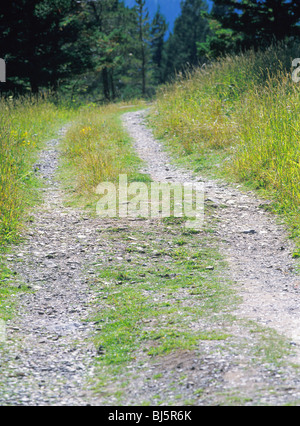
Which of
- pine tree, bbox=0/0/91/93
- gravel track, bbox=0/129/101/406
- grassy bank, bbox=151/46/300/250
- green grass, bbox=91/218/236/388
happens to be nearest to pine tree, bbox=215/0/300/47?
grassy bank, bbox=151/46/300/250

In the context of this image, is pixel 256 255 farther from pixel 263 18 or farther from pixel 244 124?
pixel 263 18

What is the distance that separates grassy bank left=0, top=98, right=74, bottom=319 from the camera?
215 inches

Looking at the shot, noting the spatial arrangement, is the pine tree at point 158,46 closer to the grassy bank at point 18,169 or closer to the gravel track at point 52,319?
the grassy bank at point 18,169

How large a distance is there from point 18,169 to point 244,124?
14.3ft

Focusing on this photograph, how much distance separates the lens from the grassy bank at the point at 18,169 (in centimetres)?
547

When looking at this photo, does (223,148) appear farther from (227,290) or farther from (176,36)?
(176,36)

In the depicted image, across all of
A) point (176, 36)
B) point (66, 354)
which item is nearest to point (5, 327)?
point (66, 354)

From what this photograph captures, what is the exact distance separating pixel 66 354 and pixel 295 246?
301cm

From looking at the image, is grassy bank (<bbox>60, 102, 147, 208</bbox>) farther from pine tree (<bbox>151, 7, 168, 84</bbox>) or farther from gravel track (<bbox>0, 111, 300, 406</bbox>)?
pine tree (<bbox>151, 7, 168, 84</bbox>)

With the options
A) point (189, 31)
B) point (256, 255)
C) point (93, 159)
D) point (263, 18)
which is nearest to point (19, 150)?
point (93, 159)

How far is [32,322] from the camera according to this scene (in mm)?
4078

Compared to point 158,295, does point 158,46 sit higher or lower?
higher

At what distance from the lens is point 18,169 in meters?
8.51

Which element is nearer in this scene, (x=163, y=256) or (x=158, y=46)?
(x=163, y=256)
